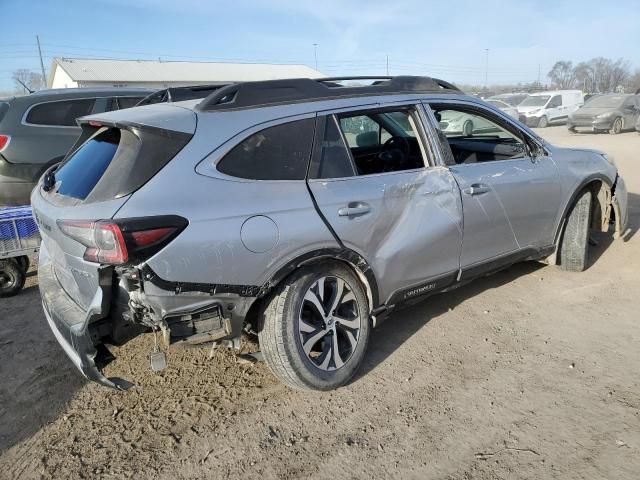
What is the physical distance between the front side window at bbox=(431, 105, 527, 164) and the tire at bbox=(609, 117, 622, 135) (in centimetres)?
1791

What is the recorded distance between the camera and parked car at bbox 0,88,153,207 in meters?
6.02

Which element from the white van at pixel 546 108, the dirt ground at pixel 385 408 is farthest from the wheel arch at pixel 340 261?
the white van at pixel 546 108

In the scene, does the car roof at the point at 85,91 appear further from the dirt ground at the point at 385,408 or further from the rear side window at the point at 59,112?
the dirt ground at the point at 385,408

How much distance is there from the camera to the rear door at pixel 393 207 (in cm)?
300

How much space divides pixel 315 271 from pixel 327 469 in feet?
3.41

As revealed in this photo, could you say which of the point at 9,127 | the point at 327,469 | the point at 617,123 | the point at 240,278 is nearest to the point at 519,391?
the point at 327,469

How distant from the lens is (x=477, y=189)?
3.64 metres

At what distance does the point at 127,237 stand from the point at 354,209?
4.21 feet

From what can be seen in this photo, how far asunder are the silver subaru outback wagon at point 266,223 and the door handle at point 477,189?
0.01 meters

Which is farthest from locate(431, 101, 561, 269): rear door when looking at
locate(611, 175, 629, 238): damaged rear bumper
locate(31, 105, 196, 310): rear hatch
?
locate(31, 105, 196, 310): rear hatch

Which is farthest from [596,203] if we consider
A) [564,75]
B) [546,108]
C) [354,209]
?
[564,75]

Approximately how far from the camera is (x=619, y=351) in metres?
3.39

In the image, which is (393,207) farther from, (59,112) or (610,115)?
(610,115)

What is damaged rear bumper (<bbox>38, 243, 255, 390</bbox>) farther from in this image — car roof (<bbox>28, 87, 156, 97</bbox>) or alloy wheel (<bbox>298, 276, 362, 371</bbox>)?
car roof (<bbox>28, 87, 156, 97</bbox>)
